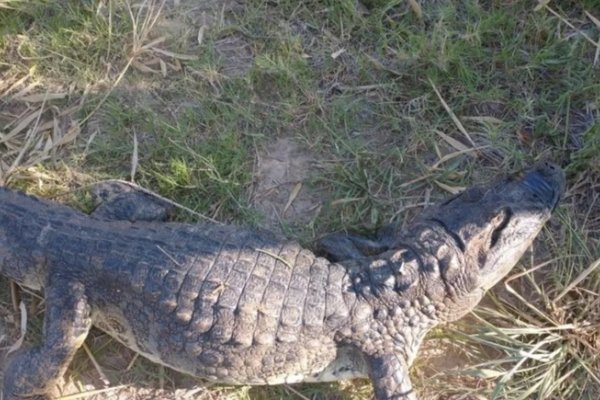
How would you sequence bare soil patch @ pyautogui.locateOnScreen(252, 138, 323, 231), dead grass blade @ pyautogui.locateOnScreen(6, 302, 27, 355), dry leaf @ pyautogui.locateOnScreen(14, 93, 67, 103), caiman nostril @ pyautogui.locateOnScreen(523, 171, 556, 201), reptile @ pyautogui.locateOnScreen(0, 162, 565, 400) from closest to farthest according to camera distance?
reptile @ pyautogui.locateOnScreen(0, 162, 565, 400) → caiman nostril @ pyautogui.locateOnScreen(523, 171, 556, 201) → dead grass blade @ pyautogui.locateOnScreen(6, 302, 27, 355) → bare soil patch @ pyautogui.locateOnScreen(252, 138, 323, 231) → dry leaf @ pyautogui.locateOnScreen(14, 93, 67, 103)

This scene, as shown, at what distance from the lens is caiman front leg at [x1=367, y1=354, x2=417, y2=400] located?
10.1 ft

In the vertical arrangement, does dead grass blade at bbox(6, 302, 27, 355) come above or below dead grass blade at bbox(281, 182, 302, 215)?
below

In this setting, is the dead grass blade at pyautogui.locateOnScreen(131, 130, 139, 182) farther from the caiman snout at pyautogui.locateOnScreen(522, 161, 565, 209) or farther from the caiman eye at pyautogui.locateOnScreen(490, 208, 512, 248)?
the caiman snout at pyautogui.locateOnScreen(522, 161, 565, 209)

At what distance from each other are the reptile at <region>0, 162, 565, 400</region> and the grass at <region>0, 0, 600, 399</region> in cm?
33

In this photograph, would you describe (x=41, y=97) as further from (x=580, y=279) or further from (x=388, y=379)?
(x=580, y=279)

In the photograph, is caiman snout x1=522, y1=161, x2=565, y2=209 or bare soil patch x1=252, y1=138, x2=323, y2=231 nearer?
caiman snout x1=522, y1=161, x2=565, y2=209

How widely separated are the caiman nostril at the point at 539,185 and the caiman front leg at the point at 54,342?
2.16 m

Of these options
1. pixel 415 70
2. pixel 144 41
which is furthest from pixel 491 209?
pixel 144 41

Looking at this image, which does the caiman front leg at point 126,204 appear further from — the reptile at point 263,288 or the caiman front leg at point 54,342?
the caiman front leg at point 54,342

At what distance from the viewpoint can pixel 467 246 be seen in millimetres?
3029

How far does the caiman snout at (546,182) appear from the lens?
125 inches

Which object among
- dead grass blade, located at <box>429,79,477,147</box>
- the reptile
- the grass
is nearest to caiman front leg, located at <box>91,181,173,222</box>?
the grass

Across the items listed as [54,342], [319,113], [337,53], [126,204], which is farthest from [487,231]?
[54,342]

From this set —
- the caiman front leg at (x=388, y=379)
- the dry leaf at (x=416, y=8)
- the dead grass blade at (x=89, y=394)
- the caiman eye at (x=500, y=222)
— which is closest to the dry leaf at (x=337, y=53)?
the dry leaf at (x=416, y=8)
